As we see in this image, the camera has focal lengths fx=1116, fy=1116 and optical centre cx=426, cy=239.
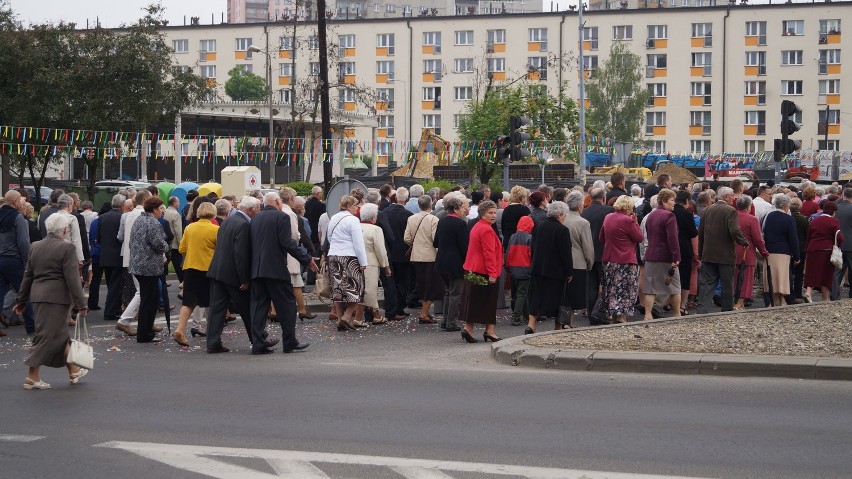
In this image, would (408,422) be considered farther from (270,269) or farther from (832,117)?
(832,117)

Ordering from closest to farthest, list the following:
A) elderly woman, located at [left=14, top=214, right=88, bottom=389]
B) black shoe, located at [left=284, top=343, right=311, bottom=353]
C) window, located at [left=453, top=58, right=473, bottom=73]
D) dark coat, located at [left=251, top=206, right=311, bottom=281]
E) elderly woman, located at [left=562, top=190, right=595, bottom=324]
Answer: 1. elderly woman, located at [left=14, top=214, right=88, bottom=389]
2. dark coat, located at [left=251, top=206, right=311, bottom=281]
3. black shoe, located at [left=284, top=343, right=311, bottom=353]
4. elderly woman, located at [left=562, top=190, right=595, bottom=324]
5. window, located at [left=453, top=58, right=473, bottom=73]

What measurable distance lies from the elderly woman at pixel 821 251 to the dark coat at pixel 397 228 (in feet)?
20.8

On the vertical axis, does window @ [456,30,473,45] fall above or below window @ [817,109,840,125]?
above

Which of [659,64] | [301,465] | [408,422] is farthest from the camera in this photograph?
[659,64]

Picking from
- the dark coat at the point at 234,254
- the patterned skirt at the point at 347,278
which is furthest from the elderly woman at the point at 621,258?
the dark coat at the point at 234,254

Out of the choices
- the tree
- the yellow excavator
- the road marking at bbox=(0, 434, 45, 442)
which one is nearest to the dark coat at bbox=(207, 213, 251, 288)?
the road marking at bbox=(0, 434, 45, 442)

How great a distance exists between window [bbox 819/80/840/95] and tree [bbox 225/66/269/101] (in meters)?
44.7

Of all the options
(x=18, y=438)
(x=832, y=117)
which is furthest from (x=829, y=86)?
(x=18, y=438)

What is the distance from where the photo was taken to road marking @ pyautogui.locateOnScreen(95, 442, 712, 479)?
697 centimetres

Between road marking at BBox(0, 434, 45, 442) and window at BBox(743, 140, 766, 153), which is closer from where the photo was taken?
road marking at BBox(0, 434, 45, 442)

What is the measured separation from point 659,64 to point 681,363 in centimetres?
7410

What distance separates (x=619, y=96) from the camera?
8019cm

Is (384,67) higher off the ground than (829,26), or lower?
lower

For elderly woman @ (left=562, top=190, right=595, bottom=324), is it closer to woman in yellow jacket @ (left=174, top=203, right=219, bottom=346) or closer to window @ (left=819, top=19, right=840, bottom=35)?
woman in yellow jacket @ (left=174, top=203, right=219, bottom=346)
